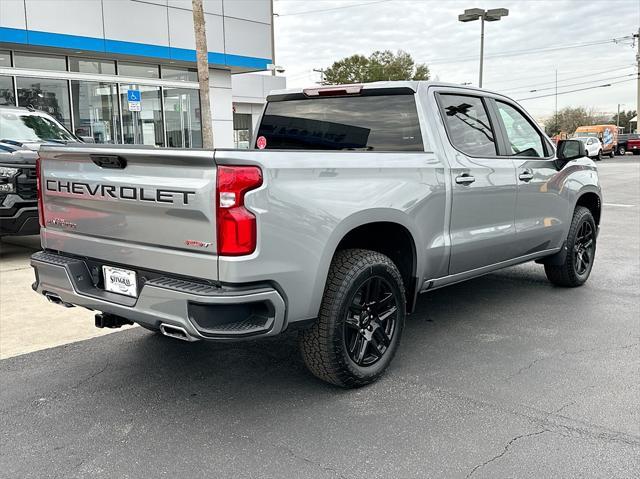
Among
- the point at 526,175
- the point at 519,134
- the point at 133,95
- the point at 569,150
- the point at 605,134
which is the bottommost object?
the point at 526,175

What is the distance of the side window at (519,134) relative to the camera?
17.6 ft

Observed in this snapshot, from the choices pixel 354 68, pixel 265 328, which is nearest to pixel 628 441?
pixel 265 328

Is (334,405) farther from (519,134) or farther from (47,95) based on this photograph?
(47,95)

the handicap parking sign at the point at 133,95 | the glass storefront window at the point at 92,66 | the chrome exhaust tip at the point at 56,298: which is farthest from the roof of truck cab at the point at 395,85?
the handicap parking sign at the point at 133,95

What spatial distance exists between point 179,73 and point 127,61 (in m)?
1.89

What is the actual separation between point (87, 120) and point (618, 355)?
48.4 ft

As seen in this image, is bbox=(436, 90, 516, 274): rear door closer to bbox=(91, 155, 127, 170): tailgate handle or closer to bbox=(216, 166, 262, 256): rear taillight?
bbox=(216, 166, 262, 256): rear taillight

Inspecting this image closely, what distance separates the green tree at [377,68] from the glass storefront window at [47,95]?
1546 inches

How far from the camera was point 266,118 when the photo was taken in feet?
17.5

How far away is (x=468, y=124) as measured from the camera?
4898 mm

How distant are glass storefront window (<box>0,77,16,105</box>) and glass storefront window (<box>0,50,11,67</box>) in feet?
1.07

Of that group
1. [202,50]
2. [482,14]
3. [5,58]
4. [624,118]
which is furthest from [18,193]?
[624,118]

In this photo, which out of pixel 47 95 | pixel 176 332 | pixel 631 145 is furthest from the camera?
pixel 631 145

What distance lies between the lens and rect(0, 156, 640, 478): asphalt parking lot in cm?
304
